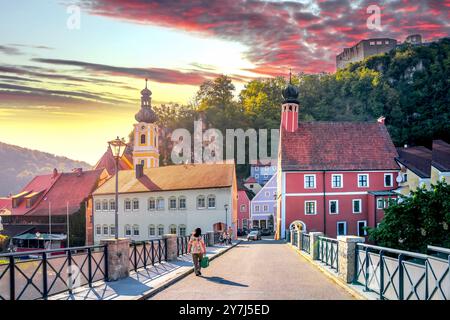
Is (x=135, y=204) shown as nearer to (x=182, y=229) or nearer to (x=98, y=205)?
(x=98, y=205)

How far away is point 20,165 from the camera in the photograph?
113750 millimetres

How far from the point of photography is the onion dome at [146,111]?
81.1 m

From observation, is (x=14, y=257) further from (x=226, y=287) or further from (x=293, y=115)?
(x=293, y=115)

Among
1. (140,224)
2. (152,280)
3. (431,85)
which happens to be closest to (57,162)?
(140,224)

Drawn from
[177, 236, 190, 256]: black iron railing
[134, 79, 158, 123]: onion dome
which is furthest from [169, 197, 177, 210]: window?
[177, 236, 190, 256]: black iron railing

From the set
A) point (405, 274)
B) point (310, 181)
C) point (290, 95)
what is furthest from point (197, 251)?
point (290, 95)

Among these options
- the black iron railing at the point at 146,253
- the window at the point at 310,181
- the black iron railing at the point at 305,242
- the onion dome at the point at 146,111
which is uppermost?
the onion dome at the point at 146,111

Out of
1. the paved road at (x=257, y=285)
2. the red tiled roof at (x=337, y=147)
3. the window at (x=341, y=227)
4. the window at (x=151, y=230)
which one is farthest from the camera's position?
the window at (x=151, y=230)

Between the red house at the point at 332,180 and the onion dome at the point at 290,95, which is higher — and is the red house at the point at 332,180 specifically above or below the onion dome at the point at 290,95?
below

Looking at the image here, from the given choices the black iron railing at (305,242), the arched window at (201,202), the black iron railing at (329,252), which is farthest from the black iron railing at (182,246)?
the arched window at (201,202)

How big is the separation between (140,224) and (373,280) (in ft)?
167

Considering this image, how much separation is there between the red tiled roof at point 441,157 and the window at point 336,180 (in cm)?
989

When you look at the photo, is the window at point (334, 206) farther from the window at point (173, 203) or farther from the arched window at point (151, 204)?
the arched window at point (151, 204)

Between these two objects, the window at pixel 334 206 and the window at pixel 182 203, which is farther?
the window at pixel 182 203
